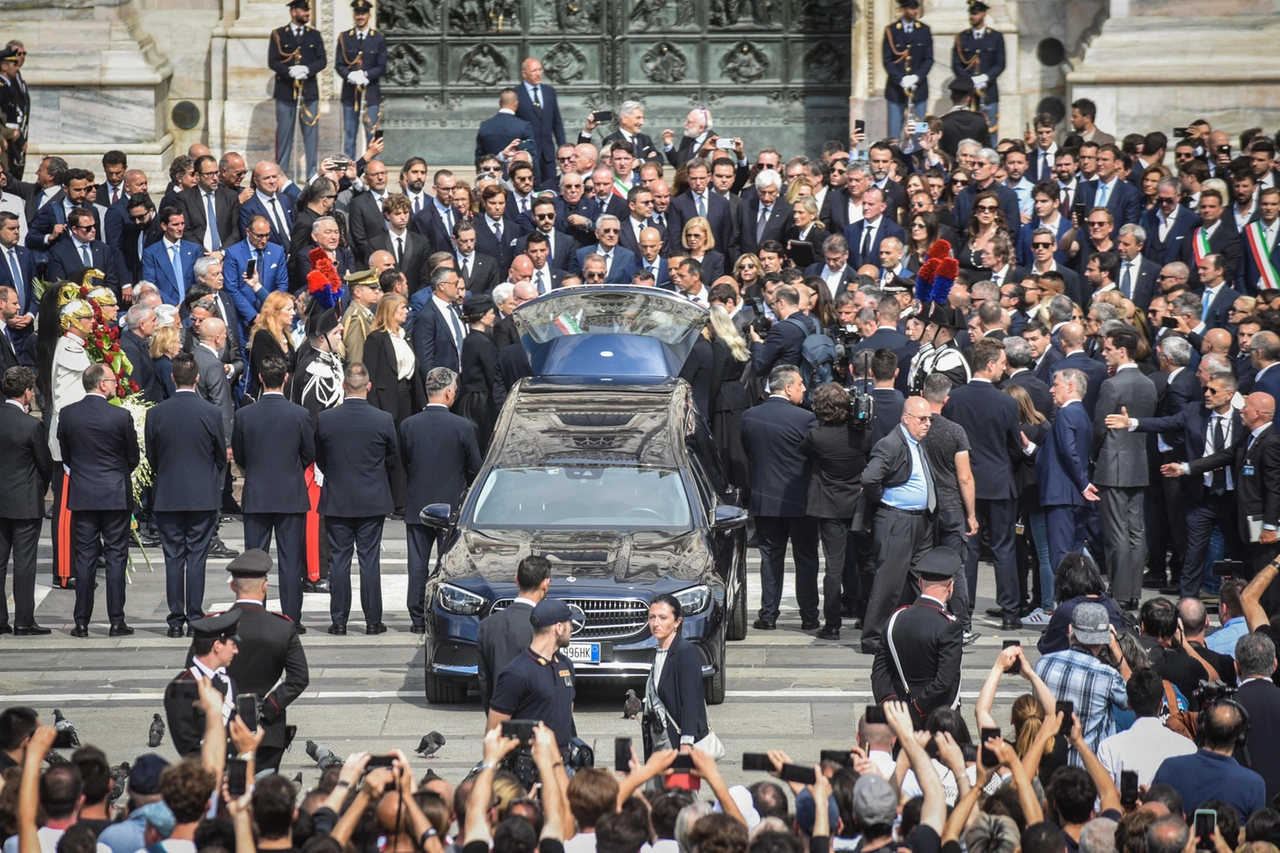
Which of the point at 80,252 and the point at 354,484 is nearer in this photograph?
the point at 354,484

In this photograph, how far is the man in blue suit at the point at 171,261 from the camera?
19.9 metres

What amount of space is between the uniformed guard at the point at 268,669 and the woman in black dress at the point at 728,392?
7859 millimetres

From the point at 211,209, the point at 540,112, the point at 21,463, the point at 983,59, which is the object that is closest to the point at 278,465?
the point at 21,463

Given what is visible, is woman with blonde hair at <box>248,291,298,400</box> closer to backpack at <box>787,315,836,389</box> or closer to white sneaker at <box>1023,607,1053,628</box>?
backpack at <box>787,315,836,389</box>

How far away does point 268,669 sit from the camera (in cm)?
1020

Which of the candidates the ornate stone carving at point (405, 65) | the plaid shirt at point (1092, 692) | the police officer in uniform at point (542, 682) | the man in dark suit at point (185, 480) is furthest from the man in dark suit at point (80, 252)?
the plaid shirt at point (1092, 692)

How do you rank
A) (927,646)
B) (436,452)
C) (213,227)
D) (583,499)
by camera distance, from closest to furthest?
1. (927,646)
2. (583,499)
3. (436,452)
4. (213,227)

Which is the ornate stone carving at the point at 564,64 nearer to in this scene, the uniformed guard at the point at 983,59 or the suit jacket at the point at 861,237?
the uniformed guard at the point at 983,59

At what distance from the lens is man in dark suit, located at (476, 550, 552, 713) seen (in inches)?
426

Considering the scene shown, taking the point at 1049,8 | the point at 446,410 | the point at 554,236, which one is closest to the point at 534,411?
the point at 446,410

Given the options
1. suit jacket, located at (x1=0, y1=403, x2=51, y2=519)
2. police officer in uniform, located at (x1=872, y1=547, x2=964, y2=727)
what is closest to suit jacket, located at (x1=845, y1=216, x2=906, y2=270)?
suit jacket, located at (x1=0, y1=403, x2=51, y2=519)

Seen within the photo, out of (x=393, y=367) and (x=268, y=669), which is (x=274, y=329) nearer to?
(x=393, y=367)

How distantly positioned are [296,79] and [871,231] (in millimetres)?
8366

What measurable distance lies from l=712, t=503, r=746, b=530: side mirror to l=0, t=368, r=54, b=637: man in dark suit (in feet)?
17.3
